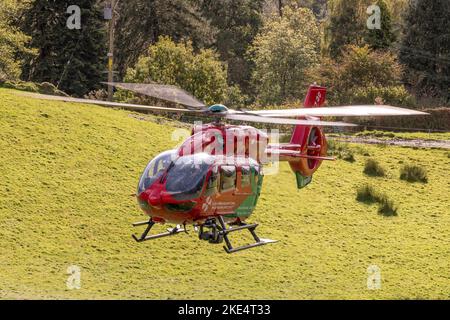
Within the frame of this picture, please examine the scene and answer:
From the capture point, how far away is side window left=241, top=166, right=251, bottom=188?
78.3 ft

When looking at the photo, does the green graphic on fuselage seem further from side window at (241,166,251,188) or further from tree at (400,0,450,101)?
tree at (400,0,450,101)

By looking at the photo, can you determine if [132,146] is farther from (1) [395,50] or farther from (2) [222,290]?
(1) [395,50]

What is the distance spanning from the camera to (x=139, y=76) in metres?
64.9

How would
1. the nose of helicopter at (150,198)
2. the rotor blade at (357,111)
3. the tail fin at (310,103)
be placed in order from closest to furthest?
the rotor blade at (357,111), the nose of helicopter at (150,198), the tail fin at (310,103)

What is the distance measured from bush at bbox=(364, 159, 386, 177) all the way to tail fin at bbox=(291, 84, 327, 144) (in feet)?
56.2

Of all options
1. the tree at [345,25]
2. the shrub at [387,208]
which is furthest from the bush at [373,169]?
the tree at [345,25]

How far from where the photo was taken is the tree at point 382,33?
80062 mm

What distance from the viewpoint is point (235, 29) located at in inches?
3629

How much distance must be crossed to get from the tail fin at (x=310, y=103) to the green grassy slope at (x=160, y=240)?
611 centimetres

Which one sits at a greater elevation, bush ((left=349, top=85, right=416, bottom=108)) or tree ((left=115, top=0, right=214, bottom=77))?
tree ((left=115, top=0, right=214, bottom=77))

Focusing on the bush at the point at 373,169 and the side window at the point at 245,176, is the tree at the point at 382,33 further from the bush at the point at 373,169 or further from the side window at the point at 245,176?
the side window at the point at 245,176

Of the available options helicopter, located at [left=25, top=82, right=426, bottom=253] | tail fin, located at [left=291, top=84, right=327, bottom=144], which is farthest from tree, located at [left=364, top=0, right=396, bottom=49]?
helicopter, located at [left=25, top=82, right=426, bottom=253]

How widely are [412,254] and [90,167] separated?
1471 cm

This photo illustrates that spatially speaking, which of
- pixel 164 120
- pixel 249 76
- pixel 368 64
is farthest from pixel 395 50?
pixel 164 120
